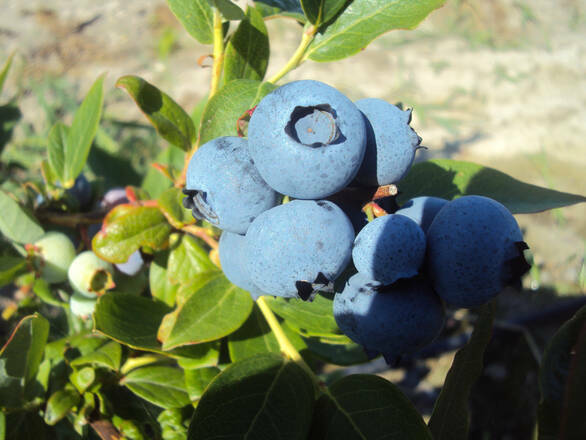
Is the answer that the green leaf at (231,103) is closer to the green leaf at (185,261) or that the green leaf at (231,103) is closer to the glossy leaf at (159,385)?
the green leaf at (185,261)

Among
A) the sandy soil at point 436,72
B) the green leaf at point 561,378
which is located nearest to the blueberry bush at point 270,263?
the green leaf at point 561,378

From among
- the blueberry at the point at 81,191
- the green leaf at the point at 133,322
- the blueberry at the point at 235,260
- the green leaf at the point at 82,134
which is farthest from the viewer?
the blueberry at the point at 81,191

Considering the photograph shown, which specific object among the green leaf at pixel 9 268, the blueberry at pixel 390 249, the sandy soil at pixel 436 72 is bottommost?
the sandy soil at pixel 436 72

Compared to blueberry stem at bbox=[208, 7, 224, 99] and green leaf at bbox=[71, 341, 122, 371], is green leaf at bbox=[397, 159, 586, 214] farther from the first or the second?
green leaf at bbox=[71, 341, 122, 371]

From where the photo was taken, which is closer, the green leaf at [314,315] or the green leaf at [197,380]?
the green leaf at [314,315]

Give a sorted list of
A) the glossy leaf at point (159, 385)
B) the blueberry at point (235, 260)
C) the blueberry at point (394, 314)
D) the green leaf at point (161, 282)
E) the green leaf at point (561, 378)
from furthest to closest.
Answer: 1. the green leaf at point (161, 282)
2. the glossy leaf at point (159, 385)
3. the blueberry at point (235, 260)
4. the blueberry at point (394, 314)
5. the green leaf at point (561, 378)

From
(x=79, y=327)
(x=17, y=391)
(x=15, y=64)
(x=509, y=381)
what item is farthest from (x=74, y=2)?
(x=509, y=381)

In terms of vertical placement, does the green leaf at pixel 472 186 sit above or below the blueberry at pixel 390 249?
below
